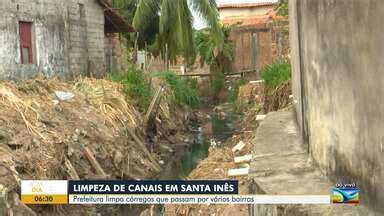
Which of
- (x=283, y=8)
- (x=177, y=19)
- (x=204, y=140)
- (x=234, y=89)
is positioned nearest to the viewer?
(x=283, y=8)

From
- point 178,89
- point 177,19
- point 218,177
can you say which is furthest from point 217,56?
point 218,177

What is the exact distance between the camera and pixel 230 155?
940 cm

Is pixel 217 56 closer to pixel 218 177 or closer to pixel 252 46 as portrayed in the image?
pixel 252 46

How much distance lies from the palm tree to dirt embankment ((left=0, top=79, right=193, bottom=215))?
954cm

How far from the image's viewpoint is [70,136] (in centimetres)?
1187

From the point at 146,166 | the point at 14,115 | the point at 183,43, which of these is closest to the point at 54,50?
the point at 146,166

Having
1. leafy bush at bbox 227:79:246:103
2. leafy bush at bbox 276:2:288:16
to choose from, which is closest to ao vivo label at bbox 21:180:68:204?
leafy bush at bbox 276:2:288:16

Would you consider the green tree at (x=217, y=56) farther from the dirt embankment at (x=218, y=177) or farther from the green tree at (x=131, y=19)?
the dirt embankment at (x=218, y=177)

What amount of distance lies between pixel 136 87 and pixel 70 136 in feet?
19.1

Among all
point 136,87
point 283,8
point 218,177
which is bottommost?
point 218,177

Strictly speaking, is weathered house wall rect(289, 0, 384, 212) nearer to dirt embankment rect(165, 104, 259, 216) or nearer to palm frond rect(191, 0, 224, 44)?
dirt embankment rect(165, 104, 259, 216)

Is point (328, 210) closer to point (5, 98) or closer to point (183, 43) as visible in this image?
point (5, 98)

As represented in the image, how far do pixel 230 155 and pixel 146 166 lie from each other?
5301 millimetres

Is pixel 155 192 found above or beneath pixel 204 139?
above
